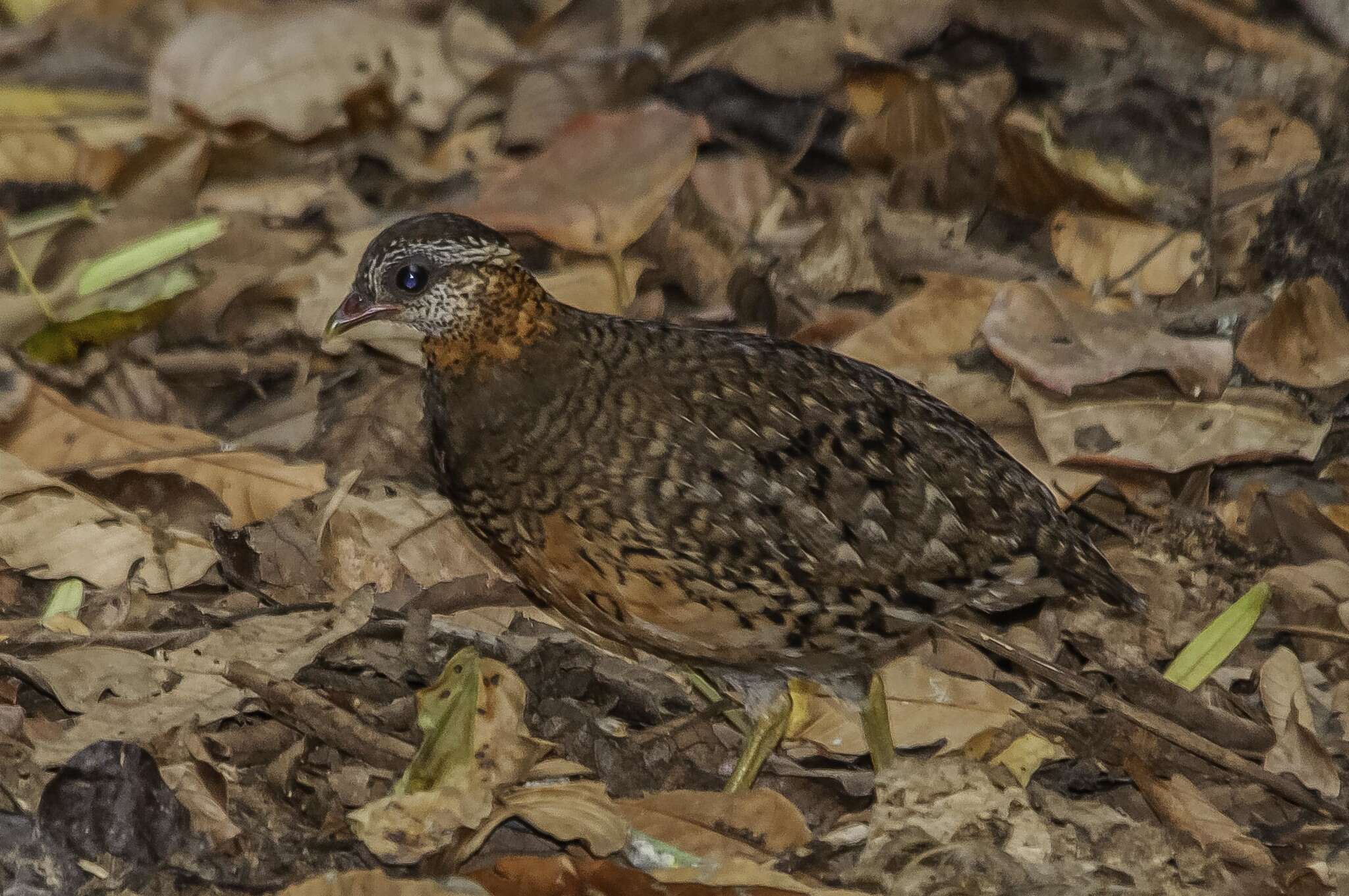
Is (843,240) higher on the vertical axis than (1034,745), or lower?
higher

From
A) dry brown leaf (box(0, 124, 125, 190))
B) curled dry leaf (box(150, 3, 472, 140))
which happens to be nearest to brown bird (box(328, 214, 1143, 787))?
curled dry leaf (box(150, 3, 472, 140))

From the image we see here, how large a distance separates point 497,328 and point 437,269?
0.19m

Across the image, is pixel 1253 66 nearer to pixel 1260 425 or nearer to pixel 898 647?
pixel 1260 425

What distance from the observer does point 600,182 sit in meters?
6.39

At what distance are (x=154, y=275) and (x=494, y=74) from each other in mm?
1981

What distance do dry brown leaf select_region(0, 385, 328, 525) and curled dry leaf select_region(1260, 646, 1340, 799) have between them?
2673mm

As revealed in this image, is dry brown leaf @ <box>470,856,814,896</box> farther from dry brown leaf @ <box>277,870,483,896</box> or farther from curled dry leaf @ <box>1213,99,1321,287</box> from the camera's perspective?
curled dry leaf @ <box>1213,99,1321,287</box>

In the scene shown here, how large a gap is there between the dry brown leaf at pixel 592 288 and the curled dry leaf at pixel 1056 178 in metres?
1.50

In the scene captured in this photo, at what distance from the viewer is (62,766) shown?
395 cm

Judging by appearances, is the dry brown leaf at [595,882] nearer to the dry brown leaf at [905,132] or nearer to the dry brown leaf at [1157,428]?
the dry brown leaf at [1157,428]

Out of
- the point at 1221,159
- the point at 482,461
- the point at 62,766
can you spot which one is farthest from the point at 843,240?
the point at 62,766

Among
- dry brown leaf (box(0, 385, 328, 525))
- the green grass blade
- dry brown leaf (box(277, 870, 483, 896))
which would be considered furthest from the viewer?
dry brown leaf (box(0, 385, 328, 525))

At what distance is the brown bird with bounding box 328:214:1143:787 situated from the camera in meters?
4.12

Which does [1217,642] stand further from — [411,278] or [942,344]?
[411,278]
